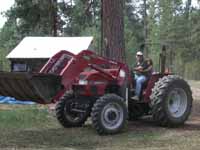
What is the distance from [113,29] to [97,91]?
4746 mm

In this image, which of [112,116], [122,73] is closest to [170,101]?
[122,73]

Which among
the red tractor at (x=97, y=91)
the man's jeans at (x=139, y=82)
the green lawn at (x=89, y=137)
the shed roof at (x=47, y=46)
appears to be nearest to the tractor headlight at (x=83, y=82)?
the red tractor at (x=97, y=91)

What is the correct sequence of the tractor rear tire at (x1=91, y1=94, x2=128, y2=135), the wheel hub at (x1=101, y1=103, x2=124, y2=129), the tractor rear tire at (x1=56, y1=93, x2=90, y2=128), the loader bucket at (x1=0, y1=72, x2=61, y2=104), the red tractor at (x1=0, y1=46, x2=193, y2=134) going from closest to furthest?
1. the loader bucket at (x1=0, y1=72, x2=61, y2=104)
2. the red tractor at (x1=0, y1=46, x2=193, y2=134)
3. the tractor rear tire at (x1=91, y1=94, x2=128, y2=135)
4. the wheel hub at (x1=101, y1=103, x2=124, y2=129)
5. the tractor rear tire at (x1=56, y1=93, x2=90, y2=128)

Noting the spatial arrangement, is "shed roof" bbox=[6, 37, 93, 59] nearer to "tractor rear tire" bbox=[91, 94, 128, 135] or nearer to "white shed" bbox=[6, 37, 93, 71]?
"white shed" bbox=[6, 37, 93, 71]

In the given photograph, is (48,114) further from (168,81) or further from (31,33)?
A: (31,33)

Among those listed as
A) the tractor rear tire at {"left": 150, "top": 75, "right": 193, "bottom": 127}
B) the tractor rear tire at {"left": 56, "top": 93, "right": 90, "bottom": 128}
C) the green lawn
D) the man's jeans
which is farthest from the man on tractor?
the tractor rear tire at {"left": 56, "top": 93, "right": 90, "bottom": 128}

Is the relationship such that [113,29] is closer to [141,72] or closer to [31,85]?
[141,72]

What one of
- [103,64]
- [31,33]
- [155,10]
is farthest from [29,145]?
[155,10]

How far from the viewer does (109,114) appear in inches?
457

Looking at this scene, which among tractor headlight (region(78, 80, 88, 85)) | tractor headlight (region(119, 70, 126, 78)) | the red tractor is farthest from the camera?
tractor headlight (region(119, 70, 126, 78))

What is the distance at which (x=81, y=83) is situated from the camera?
11734 mm

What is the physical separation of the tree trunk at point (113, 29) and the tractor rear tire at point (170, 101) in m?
3.55

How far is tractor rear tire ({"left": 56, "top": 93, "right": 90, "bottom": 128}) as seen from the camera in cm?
1262

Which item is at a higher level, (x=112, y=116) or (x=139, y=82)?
(x=139, y=82)
